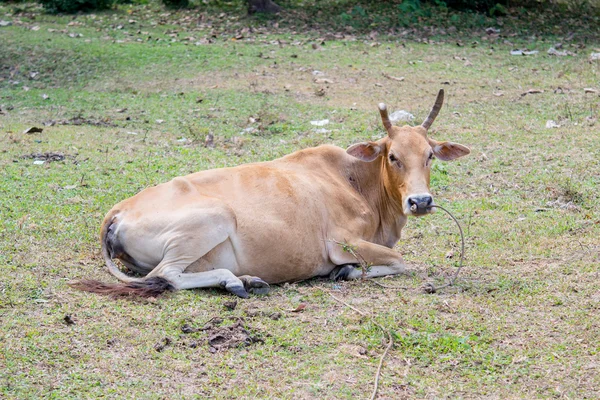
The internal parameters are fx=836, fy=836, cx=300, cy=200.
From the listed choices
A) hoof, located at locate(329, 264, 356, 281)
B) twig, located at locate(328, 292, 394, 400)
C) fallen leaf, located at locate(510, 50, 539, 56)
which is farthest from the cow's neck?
fallen leaf, located at locate(510, 50, 539, 56)

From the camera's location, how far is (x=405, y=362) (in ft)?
15.9

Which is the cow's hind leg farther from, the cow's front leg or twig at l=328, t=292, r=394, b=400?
the cow's front leg

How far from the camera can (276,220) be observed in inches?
246

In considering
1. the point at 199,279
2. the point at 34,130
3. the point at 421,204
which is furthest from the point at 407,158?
the point at 34,130

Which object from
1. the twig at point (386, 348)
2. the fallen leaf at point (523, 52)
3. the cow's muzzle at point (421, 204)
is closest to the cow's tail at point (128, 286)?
the twig at point (386, 348)

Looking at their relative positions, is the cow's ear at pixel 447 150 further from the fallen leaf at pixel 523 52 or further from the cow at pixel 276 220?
the fallen leaf at pixel 523 52

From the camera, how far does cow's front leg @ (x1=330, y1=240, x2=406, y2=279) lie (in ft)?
21.1

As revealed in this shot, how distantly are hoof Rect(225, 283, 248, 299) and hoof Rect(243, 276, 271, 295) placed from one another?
12cm

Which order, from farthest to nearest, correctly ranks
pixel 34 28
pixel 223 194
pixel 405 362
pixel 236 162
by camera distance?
pixel 34 28 → pixel 236 162 → pixel 223 194 → pixel 405 362

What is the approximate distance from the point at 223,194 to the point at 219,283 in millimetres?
758

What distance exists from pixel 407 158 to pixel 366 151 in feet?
1.50

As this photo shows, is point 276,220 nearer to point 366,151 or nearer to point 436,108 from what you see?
point 366,151

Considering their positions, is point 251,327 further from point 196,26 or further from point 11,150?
point 196,26

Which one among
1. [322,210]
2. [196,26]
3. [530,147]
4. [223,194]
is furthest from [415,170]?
[196,26]
